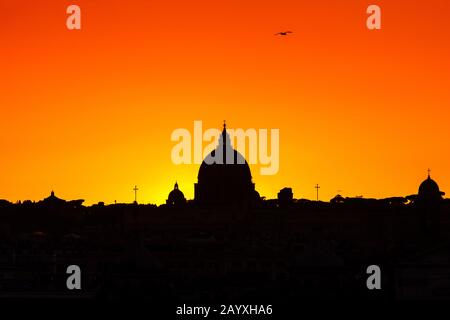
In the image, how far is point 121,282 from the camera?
119 m

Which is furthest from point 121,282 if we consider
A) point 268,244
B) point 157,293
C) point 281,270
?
point 268,244

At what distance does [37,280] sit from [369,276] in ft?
75.9

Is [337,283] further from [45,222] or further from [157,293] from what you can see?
[45,222]

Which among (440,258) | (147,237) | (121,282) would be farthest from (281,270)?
(147,237)

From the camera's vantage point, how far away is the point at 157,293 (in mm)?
110062
